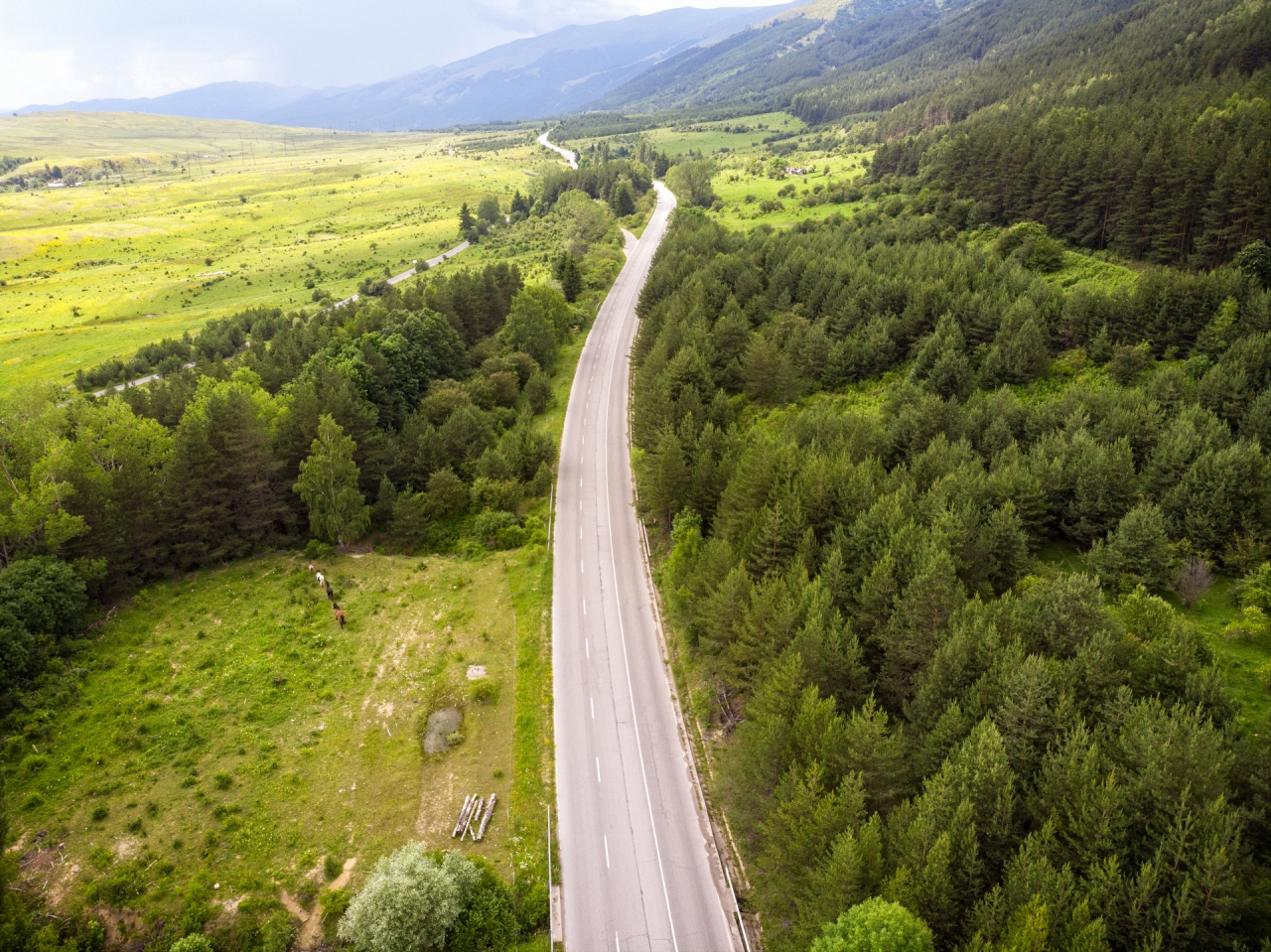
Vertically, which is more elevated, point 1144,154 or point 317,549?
point 1144,154

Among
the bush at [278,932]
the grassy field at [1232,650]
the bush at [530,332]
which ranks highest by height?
the bush at [530,332]

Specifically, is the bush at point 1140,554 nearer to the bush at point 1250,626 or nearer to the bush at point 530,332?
the bush at point 1250,626

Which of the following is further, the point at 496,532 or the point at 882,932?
the point at 496,532

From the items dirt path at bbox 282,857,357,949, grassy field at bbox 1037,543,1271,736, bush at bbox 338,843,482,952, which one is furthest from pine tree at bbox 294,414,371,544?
grassy field at bbox 1037,543,1271,736

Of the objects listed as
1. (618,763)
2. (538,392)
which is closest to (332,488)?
(538,392)

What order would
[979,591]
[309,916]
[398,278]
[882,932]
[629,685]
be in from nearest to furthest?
[882,932]
[309,916]
[979,591]
[629,685]
[398,278]

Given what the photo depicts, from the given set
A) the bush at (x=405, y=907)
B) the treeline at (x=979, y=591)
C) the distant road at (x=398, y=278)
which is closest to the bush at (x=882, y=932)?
the treeline at (x=979, y=591)

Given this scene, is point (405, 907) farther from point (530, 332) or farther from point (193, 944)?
point (530, 332)
